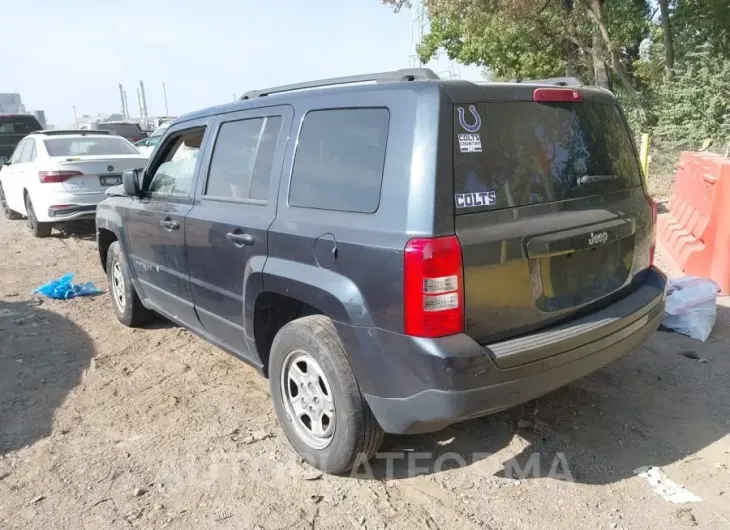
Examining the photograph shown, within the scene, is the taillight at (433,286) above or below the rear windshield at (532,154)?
below

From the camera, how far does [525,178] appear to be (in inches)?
107

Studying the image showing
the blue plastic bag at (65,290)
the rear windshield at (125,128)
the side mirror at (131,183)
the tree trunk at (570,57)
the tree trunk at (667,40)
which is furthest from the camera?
the rear windshield at (125,128)

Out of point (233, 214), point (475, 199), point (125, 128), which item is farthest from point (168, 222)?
point (125, 128)

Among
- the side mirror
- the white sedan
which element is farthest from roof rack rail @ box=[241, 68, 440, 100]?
the white sedan

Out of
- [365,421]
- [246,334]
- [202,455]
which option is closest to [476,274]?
[365,421]

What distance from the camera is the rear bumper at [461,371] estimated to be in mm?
2469

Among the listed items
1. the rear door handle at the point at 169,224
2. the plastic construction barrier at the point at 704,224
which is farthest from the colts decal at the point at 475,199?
the plastic construction barrier at the point at 704,224

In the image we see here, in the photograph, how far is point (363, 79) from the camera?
9.86 feet

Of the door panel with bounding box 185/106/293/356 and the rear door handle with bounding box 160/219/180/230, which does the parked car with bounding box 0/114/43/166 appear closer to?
the rear door handle with bounding box 160/219/180/230

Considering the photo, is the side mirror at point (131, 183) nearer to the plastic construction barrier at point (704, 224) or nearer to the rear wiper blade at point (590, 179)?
the rear wiper blade at point (590, 179)

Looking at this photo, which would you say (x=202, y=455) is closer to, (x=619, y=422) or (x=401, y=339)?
(x=401, y=339)

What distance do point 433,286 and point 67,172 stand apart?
7827 mm

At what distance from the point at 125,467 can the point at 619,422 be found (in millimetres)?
2873

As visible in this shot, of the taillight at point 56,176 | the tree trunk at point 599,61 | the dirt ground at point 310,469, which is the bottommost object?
the dirt ground at point 310,469
